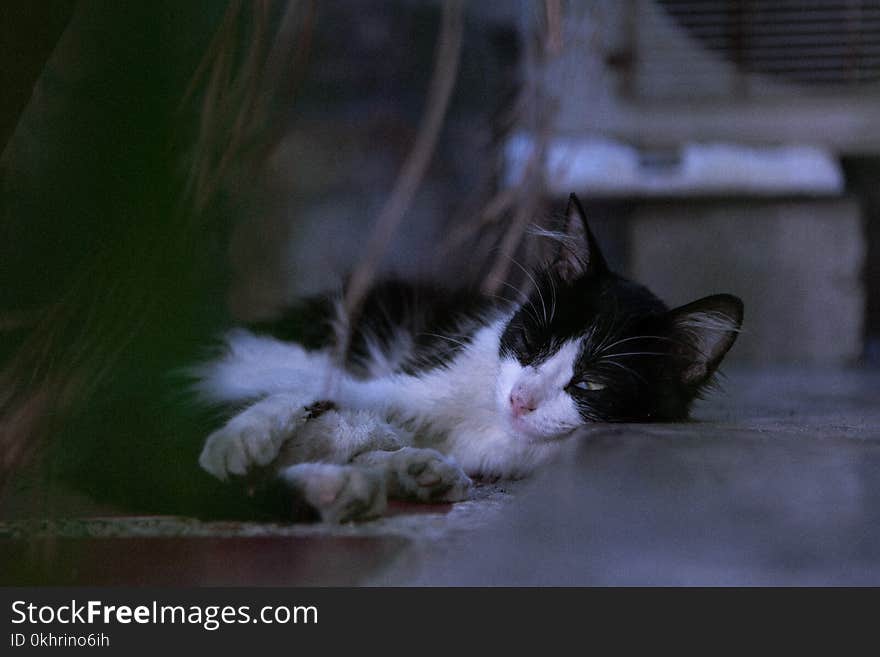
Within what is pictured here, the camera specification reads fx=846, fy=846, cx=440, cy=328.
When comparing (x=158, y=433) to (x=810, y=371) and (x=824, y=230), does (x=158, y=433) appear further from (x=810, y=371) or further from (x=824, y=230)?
(x=824, y=230)

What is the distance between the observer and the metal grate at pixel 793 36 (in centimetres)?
284

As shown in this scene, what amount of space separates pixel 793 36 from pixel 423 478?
2.49 m

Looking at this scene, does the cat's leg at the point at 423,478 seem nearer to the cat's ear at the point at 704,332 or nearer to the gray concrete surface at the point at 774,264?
the cat's ear at the point at 704,332

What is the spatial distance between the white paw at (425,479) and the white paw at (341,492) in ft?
0.36

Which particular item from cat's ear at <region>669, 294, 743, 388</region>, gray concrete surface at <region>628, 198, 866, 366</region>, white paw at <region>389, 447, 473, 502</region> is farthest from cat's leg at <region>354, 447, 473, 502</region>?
gray concrete surface at <region>628, 198, 866, 366</region>

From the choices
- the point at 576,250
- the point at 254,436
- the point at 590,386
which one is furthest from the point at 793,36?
the point at 254,436

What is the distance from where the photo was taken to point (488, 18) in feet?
8.98

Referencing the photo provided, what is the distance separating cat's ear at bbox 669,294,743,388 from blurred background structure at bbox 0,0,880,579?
24 cm

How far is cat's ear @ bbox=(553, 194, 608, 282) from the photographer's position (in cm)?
146

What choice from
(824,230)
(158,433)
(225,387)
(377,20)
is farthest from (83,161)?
(824,230)

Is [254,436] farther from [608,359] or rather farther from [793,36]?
[793,36]

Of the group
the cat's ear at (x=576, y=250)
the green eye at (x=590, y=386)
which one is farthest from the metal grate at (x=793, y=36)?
the green eye at (x=590, y=386)

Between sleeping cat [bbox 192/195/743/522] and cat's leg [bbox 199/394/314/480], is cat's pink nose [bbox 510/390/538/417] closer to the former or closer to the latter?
sleeping cat [bbox 192/195/743/522]

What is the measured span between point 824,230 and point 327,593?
8.38 feet
